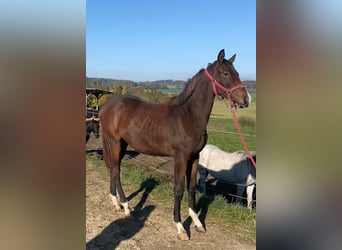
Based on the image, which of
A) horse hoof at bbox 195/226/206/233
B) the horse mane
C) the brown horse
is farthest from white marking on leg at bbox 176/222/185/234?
the horse mane

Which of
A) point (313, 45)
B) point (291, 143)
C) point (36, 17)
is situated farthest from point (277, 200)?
point (36, 17)

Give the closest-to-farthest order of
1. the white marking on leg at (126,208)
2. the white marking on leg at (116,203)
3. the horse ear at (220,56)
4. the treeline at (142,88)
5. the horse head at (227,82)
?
the horse head at (227,82), the horse ear at (220,56), the white marking on leg at (126,208), the white marking on leg at (116,203), the treeline at (142,88)

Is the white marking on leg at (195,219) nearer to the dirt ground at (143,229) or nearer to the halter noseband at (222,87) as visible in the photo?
the dirt ground at (143,229)

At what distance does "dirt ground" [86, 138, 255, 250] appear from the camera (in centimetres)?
346

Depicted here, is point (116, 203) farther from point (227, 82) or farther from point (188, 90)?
point (227, 82)

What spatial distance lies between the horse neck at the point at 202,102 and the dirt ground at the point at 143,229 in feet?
4.34

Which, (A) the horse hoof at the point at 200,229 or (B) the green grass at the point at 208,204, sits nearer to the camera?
(A) the horse hoof at the point at 200,229

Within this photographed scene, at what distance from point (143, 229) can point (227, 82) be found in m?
2.02

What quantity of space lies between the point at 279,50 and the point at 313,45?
0.23 feet

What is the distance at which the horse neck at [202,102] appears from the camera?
3.62 meters

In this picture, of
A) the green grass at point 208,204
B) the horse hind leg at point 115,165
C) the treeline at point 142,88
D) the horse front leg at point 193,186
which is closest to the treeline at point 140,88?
the treeline at point 142,88

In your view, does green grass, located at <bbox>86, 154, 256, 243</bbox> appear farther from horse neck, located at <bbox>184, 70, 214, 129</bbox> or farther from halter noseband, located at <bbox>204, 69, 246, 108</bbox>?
halter noseband, located at <bbox>204, 69, 246, 108</bbox>

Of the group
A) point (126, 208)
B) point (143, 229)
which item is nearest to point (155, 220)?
point (143, 229)

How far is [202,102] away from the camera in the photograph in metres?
3.65
